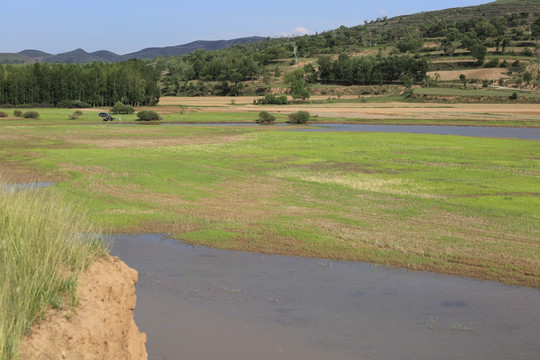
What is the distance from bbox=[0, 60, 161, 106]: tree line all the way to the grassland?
246 feet

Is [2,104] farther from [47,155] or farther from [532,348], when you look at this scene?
[532,348]

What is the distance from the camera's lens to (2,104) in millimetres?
116188

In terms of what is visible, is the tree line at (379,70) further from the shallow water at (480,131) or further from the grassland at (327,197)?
the grassland at (327,197)

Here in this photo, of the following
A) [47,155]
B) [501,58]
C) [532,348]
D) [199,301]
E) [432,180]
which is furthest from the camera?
[501,58]

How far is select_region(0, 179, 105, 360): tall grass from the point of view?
7223 mm

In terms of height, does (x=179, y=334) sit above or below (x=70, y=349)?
below

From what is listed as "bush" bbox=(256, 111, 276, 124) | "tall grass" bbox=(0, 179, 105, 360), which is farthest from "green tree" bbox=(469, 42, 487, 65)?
"tall grass" bbox=(0, 179, 105, 360)

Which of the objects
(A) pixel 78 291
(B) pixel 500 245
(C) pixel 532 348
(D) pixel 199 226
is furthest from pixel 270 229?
(A) pixel 78 291

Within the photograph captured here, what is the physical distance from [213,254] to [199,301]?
157 inches

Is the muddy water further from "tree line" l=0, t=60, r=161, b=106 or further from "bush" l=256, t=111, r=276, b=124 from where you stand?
"tree line" l=0, t=60, r=161, b=106

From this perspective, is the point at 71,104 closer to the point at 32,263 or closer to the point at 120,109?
the point at 120,109

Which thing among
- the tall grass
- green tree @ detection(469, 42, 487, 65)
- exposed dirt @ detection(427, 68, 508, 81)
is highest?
green tree @ detection(469, 42, 487, 65)

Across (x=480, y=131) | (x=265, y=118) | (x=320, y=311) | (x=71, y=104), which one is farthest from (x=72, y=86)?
(x=320, y=311)

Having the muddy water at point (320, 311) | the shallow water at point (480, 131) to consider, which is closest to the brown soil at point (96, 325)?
the muddy water at point (320, 311)
